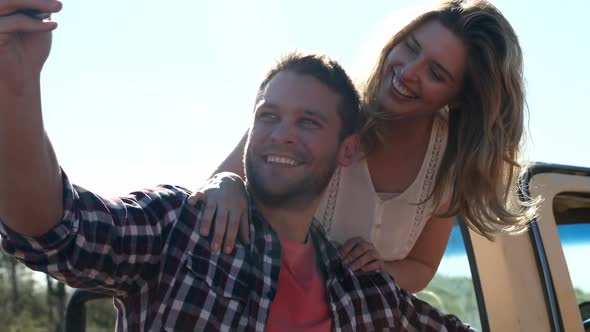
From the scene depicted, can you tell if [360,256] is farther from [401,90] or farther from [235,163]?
[401,90]

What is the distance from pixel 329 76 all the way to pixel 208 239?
706mm

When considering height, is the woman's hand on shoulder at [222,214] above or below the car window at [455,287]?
above

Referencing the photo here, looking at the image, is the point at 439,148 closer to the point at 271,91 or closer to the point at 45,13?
the point at 271,91

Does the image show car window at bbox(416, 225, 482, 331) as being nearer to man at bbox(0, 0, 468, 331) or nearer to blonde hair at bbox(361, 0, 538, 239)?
blonde hair at bbox(361, 0, 538, 239)

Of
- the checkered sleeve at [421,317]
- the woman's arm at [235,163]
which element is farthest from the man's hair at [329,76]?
the checkered sleeve at [421,317]

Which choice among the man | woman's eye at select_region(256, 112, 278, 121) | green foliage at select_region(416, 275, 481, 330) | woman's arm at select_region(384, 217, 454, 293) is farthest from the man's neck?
green foliage at select_region(416, 275, 481, 330)

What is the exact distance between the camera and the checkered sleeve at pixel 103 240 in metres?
1.58

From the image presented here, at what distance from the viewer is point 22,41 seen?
4.67 ft

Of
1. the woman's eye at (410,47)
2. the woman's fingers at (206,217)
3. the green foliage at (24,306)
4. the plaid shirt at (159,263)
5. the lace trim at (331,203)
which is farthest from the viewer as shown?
the green foliage at (24,306)

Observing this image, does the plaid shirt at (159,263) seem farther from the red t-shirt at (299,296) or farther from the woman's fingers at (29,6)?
the woman's fingers at (29,6)

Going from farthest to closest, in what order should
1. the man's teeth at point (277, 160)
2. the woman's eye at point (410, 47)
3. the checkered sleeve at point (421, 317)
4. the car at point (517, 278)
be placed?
the woman's eye at point (410, 47) < the car at point (517, 278) < the checkered sleeve at point (421, 317) < the man's teeth at point (277, 160)

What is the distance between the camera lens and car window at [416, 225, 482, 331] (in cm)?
262

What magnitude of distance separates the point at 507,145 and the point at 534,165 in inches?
5.0

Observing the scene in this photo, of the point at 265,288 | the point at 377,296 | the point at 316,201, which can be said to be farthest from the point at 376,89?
the point at 265,288
